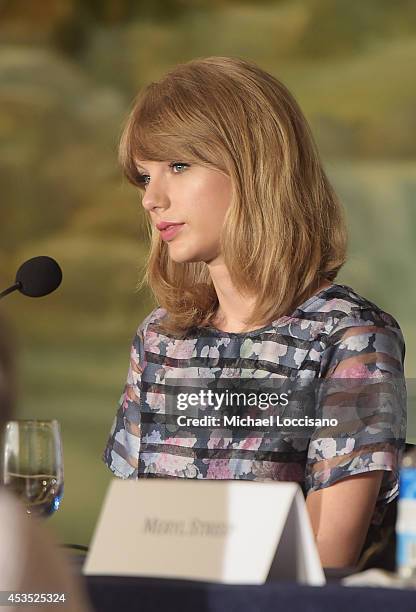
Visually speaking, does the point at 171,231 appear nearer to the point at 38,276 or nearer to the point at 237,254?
the point at 237,254

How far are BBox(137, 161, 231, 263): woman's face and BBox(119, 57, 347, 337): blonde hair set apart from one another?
2cm

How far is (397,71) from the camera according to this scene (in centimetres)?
409

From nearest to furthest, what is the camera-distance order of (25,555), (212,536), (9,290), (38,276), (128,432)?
(25,555)
(212,536)
(9,290)
(38,276)
(128,432)

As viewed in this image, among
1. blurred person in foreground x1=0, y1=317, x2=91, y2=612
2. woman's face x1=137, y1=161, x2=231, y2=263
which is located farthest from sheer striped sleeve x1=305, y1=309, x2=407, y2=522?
blurred person in foreground x1=0, y1=317, x2=91, y2=612

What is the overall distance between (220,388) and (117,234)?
2.51 metres

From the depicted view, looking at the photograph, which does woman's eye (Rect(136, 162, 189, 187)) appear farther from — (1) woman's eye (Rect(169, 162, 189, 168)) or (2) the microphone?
(2) the microphone

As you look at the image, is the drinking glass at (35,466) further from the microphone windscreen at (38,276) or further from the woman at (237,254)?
the woman at (237,254)

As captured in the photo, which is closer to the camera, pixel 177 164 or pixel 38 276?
pixel 38 276

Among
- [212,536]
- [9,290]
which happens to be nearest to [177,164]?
[9,290]

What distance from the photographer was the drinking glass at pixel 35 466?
1295mm

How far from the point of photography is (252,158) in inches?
72.2

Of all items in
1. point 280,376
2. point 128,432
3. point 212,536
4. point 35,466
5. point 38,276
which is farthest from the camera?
point 128,432

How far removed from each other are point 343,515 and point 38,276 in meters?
0.54

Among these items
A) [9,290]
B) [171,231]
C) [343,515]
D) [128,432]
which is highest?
[171,231]
